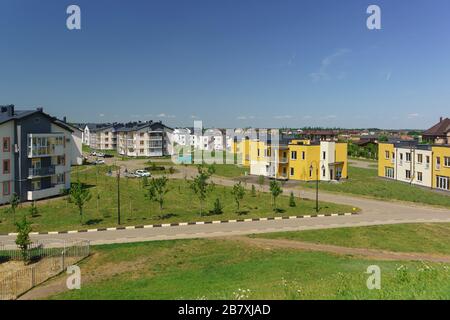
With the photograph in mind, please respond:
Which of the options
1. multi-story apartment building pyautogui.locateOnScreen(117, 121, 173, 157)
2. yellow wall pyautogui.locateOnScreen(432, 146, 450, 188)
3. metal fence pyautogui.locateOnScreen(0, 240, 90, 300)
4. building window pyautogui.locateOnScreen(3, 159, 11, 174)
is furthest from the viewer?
multi-story apartment building pyautogui.locateOnScreen(117, 121, 173, 157)

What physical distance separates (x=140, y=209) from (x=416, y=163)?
124 ft

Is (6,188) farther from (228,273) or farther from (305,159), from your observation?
(305,159)

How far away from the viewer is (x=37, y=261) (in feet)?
68.4

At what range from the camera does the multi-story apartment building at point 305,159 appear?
175ft

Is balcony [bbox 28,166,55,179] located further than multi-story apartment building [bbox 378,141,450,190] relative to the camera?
No

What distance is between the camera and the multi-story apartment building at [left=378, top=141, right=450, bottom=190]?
45594 mm

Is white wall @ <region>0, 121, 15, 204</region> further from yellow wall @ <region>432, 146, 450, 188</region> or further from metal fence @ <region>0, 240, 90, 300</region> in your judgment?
yellow wall @ <region>432, 146, 450, 188</region>

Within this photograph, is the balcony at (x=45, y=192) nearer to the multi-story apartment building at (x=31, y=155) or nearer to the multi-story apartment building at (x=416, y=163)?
the multi-story apartment building at (x=31, y=155)

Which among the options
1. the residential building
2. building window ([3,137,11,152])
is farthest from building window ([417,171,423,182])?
building window ([3,137,11,152])

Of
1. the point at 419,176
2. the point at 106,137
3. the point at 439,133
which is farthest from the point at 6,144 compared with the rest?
the point at 106,137

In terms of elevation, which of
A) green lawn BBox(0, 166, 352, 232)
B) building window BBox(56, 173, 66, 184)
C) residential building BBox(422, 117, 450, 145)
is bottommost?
green lawn BBox(0, 166, 352, 232)

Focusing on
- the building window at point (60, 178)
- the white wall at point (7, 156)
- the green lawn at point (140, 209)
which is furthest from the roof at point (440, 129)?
the white wall at point (7, 156)

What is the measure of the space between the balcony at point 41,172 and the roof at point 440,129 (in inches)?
2561

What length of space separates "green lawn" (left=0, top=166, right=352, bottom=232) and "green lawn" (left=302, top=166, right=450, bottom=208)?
8732mm
